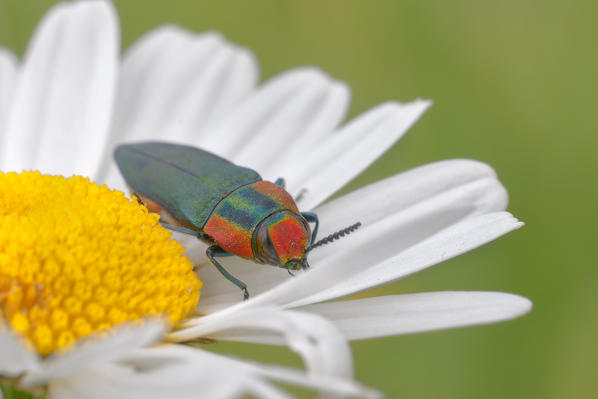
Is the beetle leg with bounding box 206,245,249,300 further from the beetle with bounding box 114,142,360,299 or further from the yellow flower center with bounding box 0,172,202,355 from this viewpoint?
the yellow flower center with bounding box 0,172,202,355

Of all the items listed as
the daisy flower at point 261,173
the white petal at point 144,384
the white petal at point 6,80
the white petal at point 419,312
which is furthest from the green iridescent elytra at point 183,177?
the white petal at point 144,384

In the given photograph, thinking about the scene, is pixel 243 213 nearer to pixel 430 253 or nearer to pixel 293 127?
pixel 430 253

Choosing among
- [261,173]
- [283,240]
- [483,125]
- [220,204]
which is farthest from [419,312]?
[483,125]

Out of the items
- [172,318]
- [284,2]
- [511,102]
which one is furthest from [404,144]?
[172,318]

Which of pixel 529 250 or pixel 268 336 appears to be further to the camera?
pixel 529 250

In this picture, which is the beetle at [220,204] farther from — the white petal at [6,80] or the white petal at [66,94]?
the white petal at [6,80]

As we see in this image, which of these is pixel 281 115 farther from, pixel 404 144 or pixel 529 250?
pixel 529 250

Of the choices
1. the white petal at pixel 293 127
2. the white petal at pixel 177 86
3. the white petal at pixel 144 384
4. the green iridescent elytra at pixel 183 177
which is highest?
the white petal at pixel 177 86
